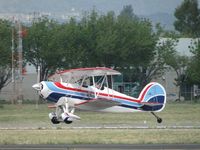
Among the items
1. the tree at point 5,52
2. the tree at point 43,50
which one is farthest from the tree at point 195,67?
the tree at point 5,52

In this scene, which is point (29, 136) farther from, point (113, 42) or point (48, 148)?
point (113, 42)

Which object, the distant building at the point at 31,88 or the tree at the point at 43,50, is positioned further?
the distant building at the point at 31,88

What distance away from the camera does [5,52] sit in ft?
231

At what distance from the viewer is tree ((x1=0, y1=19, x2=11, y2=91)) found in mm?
70438

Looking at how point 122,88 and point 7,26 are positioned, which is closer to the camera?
point 7,26

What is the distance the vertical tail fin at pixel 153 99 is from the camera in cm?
3988

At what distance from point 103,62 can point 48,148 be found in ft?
179

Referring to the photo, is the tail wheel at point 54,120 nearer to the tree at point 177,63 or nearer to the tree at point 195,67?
the tree at point 195,67

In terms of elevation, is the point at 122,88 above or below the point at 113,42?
below

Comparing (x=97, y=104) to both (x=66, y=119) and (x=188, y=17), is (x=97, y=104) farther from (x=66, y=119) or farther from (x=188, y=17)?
(x=188, y=17)

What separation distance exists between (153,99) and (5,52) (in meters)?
33.1

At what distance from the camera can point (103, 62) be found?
A: 75625mm

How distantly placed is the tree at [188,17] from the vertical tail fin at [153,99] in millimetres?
106447

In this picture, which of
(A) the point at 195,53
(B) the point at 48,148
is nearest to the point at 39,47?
(A) the point at 195,53
